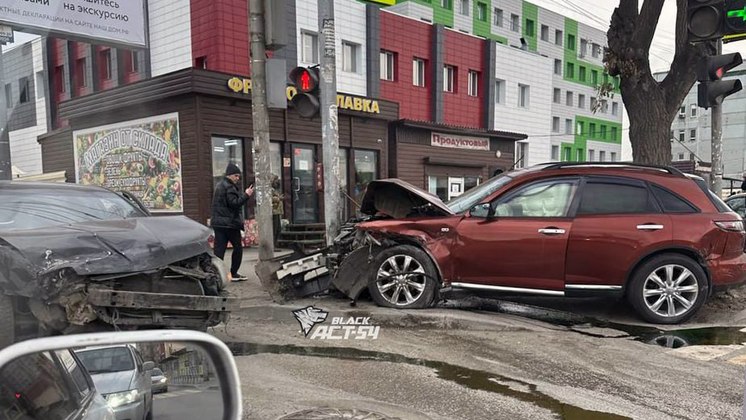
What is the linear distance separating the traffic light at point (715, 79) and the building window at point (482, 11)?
32485mm

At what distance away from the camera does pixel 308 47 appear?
19.3 m

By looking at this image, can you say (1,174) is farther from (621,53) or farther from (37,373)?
(621,53)

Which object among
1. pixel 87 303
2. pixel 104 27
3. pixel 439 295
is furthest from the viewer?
pixel 104 27

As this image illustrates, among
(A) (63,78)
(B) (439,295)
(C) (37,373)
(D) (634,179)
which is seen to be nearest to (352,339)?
(B) (439,295)

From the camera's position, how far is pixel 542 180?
6027 millimetres

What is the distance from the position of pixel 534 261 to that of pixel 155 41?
669 inches

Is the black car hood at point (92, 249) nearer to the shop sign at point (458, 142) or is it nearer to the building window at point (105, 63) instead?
the shop sign at point (458, 142)

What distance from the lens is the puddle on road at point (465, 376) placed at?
3604mm

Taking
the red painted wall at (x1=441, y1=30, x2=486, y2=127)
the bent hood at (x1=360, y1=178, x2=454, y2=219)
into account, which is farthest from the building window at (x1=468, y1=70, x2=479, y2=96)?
the bent hood at (x1=360, y1=178, x2=454, y2=219)

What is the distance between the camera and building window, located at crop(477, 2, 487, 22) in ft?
123

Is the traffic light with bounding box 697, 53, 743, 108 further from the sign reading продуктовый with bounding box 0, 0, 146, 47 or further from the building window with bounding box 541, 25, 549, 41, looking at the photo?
the building window with bounding box 541, 25, 549, 41

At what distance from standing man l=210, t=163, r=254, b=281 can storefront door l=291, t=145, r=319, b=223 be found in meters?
6.53

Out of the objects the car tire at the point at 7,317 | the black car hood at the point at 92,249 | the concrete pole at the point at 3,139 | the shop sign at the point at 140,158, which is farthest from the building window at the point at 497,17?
the car tire at the point at 7,317

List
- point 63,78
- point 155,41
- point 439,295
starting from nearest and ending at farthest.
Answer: point 439,295
point 155,41
point 63,78
